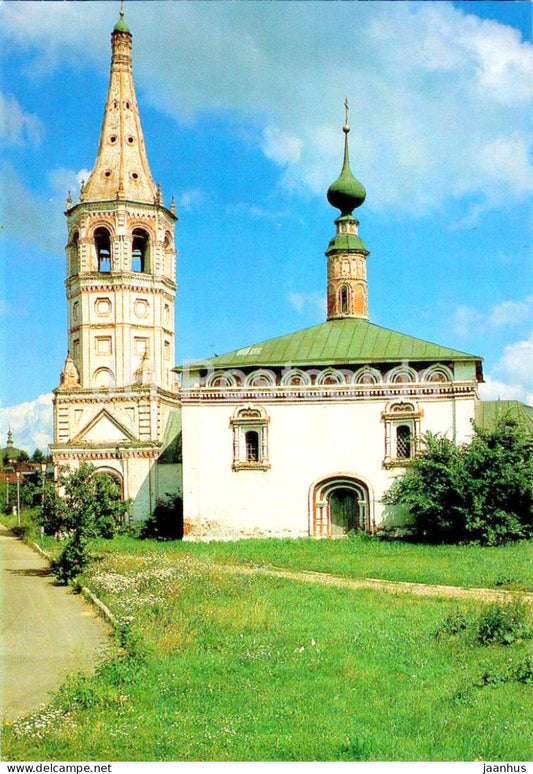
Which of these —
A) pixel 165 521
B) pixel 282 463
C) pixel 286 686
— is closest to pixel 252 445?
pixel 282 463

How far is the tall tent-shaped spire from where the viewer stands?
30.2 metres

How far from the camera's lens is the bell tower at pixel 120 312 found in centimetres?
2903

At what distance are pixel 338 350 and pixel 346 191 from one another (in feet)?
19.8

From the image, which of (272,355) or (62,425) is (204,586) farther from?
(62,425)

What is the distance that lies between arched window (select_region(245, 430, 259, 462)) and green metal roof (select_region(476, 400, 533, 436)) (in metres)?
6.74

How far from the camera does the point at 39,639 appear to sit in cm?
1221

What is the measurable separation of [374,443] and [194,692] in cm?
1605

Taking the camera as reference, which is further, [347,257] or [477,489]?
[347,257]

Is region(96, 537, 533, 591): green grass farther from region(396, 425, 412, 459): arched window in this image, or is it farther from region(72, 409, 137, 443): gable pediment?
region(72, 409, 137, 443): gable pediment

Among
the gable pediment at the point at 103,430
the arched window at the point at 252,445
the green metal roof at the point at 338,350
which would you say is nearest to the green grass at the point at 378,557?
the arched window at the point at 252,445

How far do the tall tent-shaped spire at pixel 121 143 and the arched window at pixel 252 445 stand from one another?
9920 mm

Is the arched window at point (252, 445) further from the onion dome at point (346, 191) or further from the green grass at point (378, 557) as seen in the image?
the onion dome at point (346, 191)

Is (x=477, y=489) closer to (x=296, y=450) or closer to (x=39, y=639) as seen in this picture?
(x=296, y=450)

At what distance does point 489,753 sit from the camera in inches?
288
